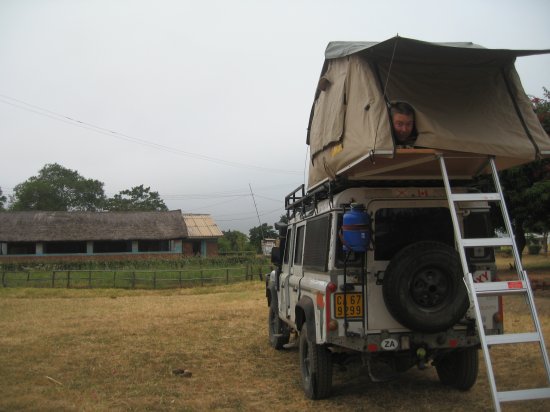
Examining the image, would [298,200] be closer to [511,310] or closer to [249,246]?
[511,310]

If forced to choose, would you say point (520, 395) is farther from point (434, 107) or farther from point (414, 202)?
point (434, 107)

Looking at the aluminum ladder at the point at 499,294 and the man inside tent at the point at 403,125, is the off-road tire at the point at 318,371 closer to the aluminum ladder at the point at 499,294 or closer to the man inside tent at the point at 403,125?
the aluminum ladder at the point at 499,294

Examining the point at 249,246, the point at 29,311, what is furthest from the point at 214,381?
the point at 249,246

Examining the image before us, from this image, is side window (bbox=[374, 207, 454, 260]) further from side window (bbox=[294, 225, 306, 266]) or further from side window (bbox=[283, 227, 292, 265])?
side window (bbox=[283, 227, 292, 265])

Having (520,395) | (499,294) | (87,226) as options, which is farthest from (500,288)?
(87,226)

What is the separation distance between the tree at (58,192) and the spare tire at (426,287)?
70.4 meters

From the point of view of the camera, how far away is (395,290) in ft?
16.3

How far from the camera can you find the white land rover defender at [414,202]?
4898 millimetres

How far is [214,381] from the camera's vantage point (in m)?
7.02

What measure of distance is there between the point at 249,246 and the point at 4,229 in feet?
92.3

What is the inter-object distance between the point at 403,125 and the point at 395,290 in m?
1.56

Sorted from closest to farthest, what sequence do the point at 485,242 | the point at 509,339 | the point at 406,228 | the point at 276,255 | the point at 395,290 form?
the point at 509,339, the point at 485,242, the point at 395,290, the point at 406,228, the point at 276,255

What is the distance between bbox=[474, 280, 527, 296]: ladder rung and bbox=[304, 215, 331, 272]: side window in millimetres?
1658

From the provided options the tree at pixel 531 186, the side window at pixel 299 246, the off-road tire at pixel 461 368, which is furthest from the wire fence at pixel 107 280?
the off-road tire at pixel 461 368
